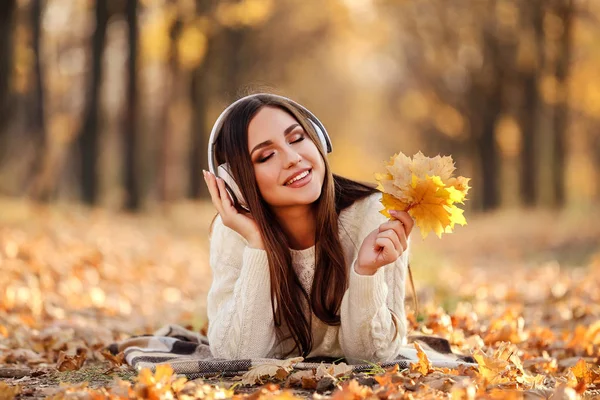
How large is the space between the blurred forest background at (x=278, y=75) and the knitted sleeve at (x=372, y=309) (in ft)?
36.3

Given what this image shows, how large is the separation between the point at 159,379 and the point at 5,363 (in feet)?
5.66

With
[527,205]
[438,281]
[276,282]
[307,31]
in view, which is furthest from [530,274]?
[307,31]

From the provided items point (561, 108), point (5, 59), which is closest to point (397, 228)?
point (5, 59)

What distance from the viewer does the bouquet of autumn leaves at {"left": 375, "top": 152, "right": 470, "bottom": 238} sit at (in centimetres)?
305

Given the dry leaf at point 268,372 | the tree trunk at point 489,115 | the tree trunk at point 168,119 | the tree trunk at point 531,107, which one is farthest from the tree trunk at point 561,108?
the dry leaf at point 268,372

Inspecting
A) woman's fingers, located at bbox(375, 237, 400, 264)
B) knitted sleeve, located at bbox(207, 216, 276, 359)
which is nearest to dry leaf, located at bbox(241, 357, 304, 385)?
knitted sleeve, located at bbox(207, 216, 276, 359)

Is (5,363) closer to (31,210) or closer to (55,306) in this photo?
(55,306)

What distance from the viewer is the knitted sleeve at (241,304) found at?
3.56 metres

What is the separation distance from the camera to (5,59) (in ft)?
44.9

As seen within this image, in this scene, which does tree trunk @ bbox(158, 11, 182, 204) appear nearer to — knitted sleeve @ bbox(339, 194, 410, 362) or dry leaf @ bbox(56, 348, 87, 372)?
dry leaf @ bbox(56, 348, 87, 372)

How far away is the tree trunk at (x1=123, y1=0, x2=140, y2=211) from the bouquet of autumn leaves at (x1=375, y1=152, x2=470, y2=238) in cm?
1332

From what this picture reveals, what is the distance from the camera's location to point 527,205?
21.1 metres

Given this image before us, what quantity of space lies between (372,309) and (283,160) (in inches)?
31.7

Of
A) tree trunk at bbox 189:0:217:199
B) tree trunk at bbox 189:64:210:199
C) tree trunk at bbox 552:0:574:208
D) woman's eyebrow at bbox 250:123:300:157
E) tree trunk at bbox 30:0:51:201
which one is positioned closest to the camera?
woman's eyebrow at bbox 250:123:300:157
